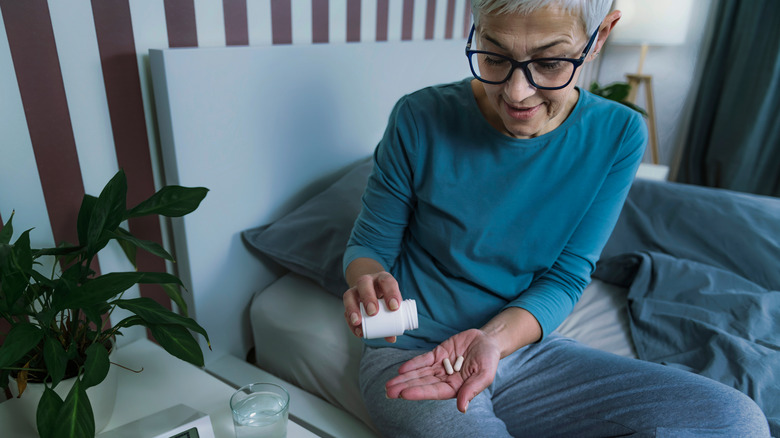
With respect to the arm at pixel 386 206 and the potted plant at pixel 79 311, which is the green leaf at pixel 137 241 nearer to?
the potted plant at pixel 79 311

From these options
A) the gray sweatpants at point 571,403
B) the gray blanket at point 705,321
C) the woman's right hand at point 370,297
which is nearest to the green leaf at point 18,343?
the woman's right hand at point 370,297

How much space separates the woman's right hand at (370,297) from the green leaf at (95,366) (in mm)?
320

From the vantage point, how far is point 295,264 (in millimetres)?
1163

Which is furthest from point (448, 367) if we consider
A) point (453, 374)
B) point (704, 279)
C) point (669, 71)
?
point (669, 71)

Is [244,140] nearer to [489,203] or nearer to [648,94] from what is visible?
[489,203]

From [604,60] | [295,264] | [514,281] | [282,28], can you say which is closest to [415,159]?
[514,281]

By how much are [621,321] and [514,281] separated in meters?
0.46

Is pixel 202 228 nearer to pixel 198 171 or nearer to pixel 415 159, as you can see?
pixel 198 171

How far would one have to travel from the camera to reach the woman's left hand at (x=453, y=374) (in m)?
0.69

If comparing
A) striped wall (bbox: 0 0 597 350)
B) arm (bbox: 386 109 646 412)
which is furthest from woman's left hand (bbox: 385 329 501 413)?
striped wall (bbox: 0 0 597 350)

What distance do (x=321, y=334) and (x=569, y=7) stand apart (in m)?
0.76

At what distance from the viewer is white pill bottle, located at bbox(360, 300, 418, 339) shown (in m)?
0.70

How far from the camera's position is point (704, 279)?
Answer: 124cm

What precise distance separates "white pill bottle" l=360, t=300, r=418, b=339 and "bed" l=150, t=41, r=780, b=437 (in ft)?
1.11
